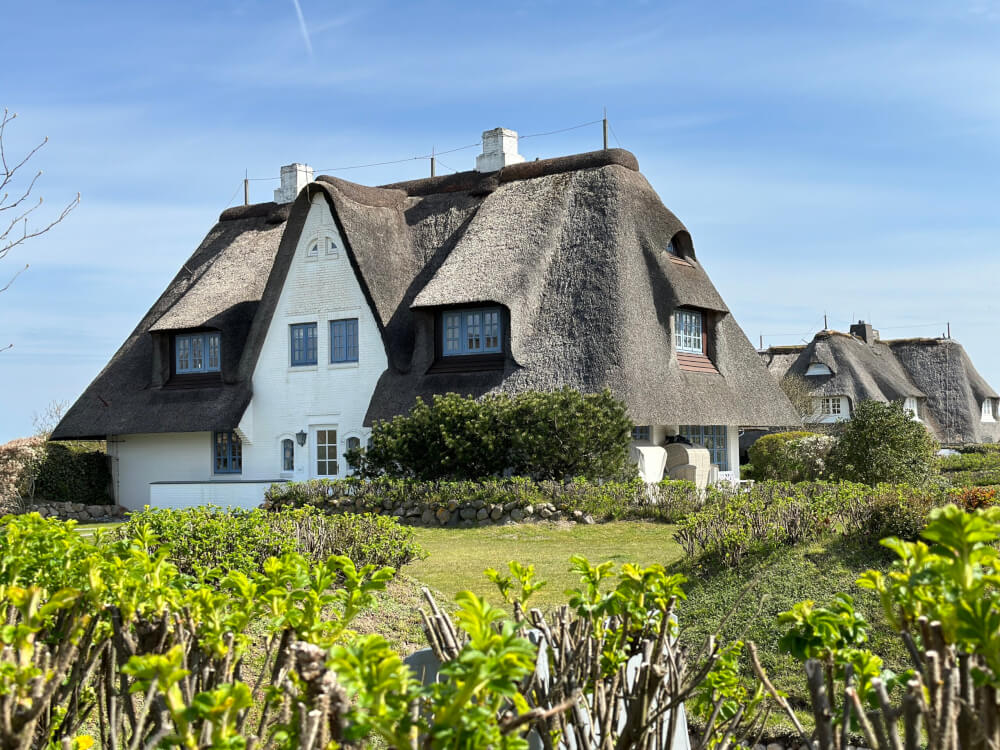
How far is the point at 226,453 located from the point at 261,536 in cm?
1776

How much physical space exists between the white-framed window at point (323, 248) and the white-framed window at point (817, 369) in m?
31.1

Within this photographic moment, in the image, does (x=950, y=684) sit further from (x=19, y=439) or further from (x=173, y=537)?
(x=19, y=439)

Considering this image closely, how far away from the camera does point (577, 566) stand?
3.63 m

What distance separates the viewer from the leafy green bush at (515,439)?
1942 cm

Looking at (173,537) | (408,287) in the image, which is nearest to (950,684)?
(173,537)

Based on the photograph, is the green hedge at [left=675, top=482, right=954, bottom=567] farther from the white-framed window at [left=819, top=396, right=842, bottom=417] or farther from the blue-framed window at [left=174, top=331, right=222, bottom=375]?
the white-framed window at [left=819, top=396, right=842, bottom=417]

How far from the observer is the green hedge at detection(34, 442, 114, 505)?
27672 millimetres

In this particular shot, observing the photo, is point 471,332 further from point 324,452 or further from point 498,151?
point 498,151

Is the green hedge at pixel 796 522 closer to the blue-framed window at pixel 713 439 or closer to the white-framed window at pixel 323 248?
the blue-framed window at pixel 713 439

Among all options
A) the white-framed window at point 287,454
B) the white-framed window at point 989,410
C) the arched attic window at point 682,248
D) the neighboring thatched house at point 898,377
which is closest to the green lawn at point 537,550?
the white-framed window at point 287,454

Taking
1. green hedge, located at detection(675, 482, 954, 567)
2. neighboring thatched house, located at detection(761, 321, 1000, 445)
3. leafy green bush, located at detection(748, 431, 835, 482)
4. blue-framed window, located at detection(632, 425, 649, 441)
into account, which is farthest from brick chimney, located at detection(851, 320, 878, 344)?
green hedge, located at detection(675, 482, 954, 567)

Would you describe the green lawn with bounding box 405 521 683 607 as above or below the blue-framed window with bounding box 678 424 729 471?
below

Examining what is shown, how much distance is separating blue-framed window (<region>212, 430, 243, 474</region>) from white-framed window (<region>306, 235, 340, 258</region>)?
5173mm

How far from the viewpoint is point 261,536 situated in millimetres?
10344
